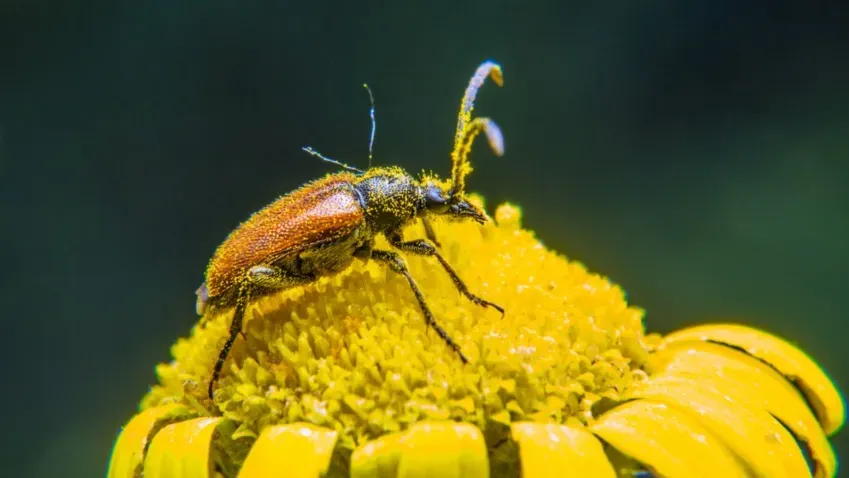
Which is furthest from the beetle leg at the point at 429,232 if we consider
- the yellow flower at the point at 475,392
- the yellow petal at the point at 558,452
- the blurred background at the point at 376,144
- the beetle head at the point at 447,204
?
the blurred background at the point at 376,144

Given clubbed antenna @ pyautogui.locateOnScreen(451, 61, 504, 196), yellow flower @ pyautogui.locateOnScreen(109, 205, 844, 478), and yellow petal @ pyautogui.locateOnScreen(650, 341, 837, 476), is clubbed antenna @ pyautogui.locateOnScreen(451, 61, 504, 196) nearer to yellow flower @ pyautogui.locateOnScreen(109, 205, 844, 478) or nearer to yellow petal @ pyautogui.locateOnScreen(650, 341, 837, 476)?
yellow flower @ pyautogui.locateOnScreen(109, 205, 844, 478)

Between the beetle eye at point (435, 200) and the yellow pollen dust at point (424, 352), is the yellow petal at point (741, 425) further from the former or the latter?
the beetle eye at point (435, 200)

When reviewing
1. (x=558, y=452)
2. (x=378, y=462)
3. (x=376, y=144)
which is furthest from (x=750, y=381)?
(x=376, y=144)

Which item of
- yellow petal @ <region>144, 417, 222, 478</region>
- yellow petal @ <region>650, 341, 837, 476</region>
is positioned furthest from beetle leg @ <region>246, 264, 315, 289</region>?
yellow petal @ <region>650, 341, 837, 476</region>

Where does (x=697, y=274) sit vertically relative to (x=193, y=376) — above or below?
above

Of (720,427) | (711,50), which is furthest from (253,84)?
(720,427)

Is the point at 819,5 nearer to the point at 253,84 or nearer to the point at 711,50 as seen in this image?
the point at 711,50
